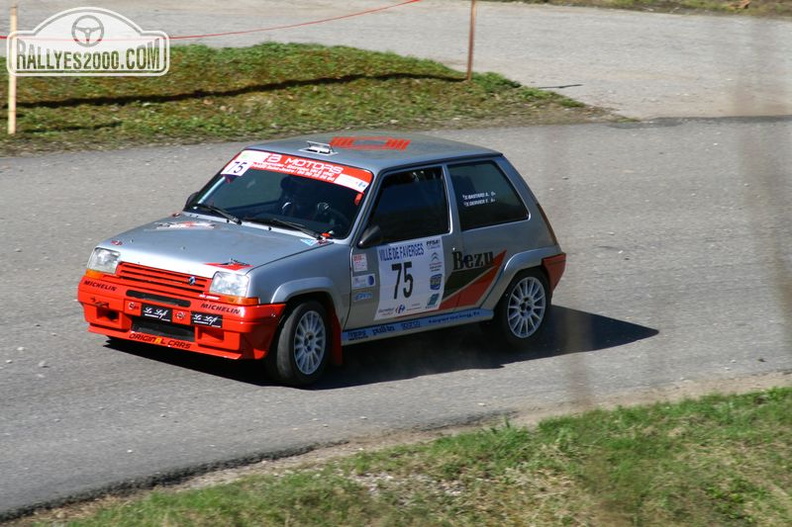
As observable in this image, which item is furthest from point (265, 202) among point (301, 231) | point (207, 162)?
point (207, 162)

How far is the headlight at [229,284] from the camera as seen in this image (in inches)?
296

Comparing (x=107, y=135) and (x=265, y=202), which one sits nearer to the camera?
(x=265, y=202)

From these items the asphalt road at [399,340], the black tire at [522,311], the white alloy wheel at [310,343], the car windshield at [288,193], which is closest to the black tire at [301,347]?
the white alloy wheel at [310,343]

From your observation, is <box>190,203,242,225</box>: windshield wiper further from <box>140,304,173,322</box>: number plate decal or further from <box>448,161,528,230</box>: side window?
<box>448,161,528,230</box>: side window

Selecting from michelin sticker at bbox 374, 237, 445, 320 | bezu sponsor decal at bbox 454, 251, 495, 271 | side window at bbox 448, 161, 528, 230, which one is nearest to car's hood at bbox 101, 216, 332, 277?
michelin sticker at bbox 374, 237, 445, 320

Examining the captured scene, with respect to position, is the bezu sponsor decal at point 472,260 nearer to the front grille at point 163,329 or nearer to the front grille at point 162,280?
the front grille at point 162,280

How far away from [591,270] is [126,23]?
11.3 metres

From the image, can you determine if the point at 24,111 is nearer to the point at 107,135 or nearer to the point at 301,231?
the point at 107,135

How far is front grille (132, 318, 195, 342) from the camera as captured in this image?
768 cm

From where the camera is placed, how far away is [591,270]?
1153 cm

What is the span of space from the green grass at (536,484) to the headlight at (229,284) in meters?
1.44

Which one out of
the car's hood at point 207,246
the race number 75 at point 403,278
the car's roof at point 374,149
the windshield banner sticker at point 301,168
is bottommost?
the race number 75 at point 403,278

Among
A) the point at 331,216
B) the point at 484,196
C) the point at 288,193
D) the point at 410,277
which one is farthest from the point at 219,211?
the point at 484,196

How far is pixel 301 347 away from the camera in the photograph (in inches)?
309
